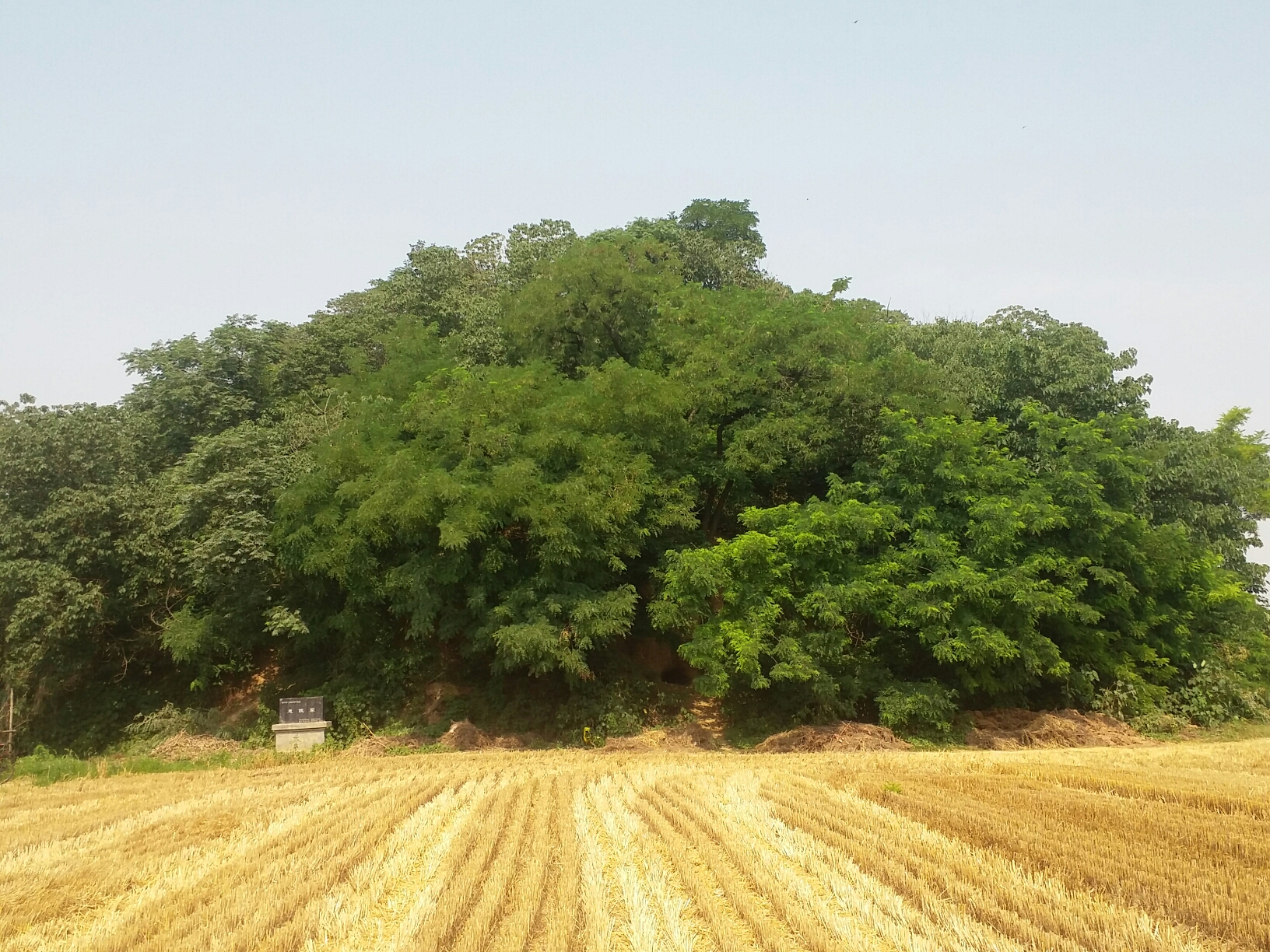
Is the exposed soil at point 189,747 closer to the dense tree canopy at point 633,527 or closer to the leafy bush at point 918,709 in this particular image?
the dense tree canopy at point 633,527

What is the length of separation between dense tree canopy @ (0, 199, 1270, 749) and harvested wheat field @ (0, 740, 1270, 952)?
8.14 meters

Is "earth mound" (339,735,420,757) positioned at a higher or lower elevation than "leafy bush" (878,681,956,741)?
lower

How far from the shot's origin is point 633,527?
22.3 m

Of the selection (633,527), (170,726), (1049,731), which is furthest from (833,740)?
(170,726)

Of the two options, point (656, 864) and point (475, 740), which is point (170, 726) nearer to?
point (475, 740)

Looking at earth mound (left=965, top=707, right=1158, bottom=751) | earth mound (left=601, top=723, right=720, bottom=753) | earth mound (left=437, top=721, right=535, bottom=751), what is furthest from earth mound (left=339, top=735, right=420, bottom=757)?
earth mound (left=965, top=707, right=1158, bottom=751)

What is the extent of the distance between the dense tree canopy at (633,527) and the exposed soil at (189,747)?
2.36 meters

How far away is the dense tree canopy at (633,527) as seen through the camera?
21.2 metres

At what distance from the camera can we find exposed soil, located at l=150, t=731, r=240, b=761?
21.3 metres

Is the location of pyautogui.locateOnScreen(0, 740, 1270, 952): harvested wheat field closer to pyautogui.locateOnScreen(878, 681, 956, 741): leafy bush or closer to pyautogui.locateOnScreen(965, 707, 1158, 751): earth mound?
pyautogui.locateOnScreen(878, 681, 956, 741): leafy bush

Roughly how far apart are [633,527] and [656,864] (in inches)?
580

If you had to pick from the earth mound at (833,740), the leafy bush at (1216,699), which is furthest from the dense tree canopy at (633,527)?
the earth mound at (833,740)

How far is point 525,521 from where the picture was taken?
22547 millimetres

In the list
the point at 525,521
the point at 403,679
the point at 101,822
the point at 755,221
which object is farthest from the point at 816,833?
the point at 755,221
